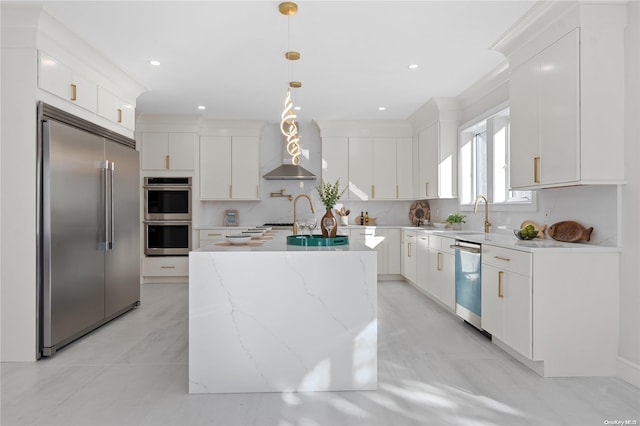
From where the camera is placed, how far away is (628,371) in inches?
98.1

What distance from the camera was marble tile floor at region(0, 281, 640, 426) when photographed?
205 cm

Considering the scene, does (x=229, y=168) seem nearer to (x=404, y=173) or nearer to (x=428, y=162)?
(x=404, y=173)

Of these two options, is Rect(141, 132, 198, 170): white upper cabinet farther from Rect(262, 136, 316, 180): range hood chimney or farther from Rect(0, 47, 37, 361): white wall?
Rect(0, 47, 37, 361): white wall

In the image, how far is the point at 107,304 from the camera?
12.2 feet

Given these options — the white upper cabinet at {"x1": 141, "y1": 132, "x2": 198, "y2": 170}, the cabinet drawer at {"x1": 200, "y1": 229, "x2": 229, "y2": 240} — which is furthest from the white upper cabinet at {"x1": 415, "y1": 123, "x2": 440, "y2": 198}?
the white upper cabinet at {"x1": 141, "y1": 132, "x2": 198, "y2": 170}

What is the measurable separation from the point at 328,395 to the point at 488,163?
3.27 meters

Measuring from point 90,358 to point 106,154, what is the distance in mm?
1821

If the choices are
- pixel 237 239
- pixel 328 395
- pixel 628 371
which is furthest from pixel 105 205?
pixel 628 371

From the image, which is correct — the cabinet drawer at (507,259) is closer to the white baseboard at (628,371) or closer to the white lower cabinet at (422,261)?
the white baseboard at (628,371)

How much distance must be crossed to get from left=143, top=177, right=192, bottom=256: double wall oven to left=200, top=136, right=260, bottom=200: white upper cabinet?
0.41m

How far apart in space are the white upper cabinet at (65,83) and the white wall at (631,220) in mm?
4102

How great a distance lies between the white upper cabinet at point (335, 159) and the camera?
625 centimetres

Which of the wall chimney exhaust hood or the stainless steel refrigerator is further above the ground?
the wall chimney exhaust hood

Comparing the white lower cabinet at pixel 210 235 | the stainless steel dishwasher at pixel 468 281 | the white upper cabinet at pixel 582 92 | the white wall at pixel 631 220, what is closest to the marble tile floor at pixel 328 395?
the white wall at pixel 631 220
